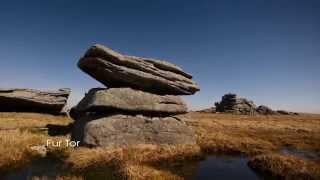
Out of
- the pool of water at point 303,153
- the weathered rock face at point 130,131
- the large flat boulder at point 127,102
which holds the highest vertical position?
the large flat boulder at point 127,102

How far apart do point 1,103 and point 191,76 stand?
32.2 meters

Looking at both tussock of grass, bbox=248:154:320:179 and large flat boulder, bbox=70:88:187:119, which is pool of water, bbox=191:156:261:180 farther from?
large flat boulder, bbox=70:88:187:119

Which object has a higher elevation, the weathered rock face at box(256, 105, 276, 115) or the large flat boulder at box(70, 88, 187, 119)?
the weathered rock face at box(256, 105, 276, 115)

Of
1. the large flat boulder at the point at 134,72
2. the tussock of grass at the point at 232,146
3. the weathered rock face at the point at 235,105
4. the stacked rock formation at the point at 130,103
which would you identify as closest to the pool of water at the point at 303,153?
the tussock of grass at the point at 232,146

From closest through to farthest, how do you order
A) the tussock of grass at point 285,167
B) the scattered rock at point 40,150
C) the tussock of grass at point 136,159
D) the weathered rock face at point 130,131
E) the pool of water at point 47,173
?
the pool of water at point 47,173 < the tussock of grass at point 136,159 < the tussock of grass at point 285,167 < the scattered rock at point 40,150 < the weathered rock face at point 130,131

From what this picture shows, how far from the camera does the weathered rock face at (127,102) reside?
2506 cm

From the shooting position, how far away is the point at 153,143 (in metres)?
25.1

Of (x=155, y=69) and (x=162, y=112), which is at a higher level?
(x=155, y=69)

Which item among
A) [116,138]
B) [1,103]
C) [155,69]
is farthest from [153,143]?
[1,103]

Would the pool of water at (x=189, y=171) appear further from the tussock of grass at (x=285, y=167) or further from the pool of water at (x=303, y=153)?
the pool of water at (x=303, y=153)

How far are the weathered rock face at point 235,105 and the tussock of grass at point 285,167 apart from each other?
91827mm

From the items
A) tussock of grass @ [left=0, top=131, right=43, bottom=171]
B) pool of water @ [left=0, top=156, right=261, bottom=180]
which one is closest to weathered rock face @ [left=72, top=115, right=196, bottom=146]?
tussock of grass @ [left=0, top=131, right=43, bottom=171]

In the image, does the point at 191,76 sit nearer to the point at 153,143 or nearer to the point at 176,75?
the point at 176,75

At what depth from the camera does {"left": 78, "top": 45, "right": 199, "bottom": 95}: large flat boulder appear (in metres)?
26.4
